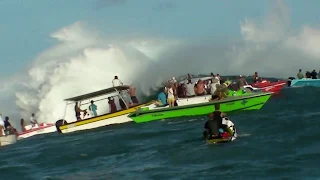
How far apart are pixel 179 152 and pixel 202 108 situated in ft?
32.6

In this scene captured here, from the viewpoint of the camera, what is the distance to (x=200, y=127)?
29.0 meters

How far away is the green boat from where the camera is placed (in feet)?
108

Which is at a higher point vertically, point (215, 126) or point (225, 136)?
point (215, 126)

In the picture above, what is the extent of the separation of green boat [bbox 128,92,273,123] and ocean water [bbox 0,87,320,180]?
0.43 meters

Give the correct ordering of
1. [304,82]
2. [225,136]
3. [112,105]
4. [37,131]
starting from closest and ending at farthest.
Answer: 1. [225,136]
2. [112,105]
3. [37,131]
4. [304,82]

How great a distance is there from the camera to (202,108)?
32.8 m

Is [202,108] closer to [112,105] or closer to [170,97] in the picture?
[170,97]

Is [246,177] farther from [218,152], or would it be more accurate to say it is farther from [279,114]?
[279,114]

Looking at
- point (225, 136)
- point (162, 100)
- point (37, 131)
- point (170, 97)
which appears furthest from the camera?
point (37, 131)

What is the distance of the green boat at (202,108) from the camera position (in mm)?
32781

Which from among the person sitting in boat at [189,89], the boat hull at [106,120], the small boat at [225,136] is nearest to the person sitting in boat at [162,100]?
the boat hull at [106,120]

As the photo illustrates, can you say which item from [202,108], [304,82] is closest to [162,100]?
[202,108]

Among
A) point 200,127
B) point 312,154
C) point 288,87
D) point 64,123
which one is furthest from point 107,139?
point 288,87

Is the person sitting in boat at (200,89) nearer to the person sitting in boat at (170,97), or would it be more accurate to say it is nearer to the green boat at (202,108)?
the green boat at (202,108)
